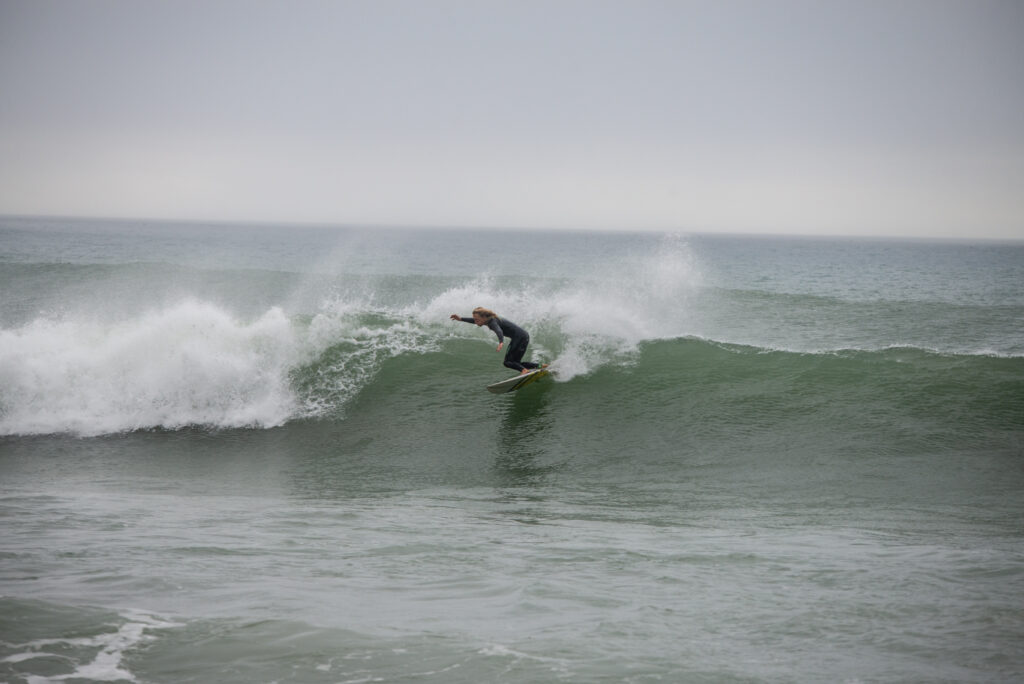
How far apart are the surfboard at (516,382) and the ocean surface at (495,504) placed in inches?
16.7

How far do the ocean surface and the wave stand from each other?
6cm

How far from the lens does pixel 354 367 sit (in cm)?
1373

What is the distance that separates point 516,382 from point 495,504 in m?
4.20

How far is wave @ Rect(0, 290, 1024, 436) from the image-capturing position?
1198 cm

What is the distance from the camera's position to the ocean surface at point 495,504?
15.0ft

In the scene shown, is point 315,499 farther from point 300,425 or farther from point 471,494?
point 300,425

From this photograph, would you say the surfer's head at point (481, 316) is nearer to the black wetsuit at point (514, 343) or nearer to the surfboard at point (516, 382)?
the black wetsuit at point (514, 343)

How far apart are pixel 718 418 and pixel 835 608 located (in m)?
6.49

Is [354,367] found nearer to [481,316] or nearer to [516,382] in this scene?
[516,382]

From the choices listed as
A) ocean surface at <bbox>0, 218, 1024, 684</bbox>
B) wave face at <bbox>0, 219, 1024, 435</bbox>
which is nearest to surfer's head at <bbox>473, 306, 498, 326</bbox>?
ocean surface at <bbox>0, 218, 1024, 684</bbox>

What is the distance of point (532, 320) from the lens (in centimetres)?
1528

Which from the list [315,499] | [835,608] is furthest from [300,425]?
[835,608]

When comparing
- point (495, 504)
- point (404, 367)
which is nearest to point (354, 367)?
point (404, 367)

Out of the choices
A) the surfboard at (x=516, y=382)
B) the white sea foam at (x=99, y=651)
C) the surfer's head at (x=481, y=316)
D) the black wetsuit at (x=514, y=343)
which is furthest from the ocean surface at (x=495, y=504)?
the surfer's head at (x=481, y=316)
